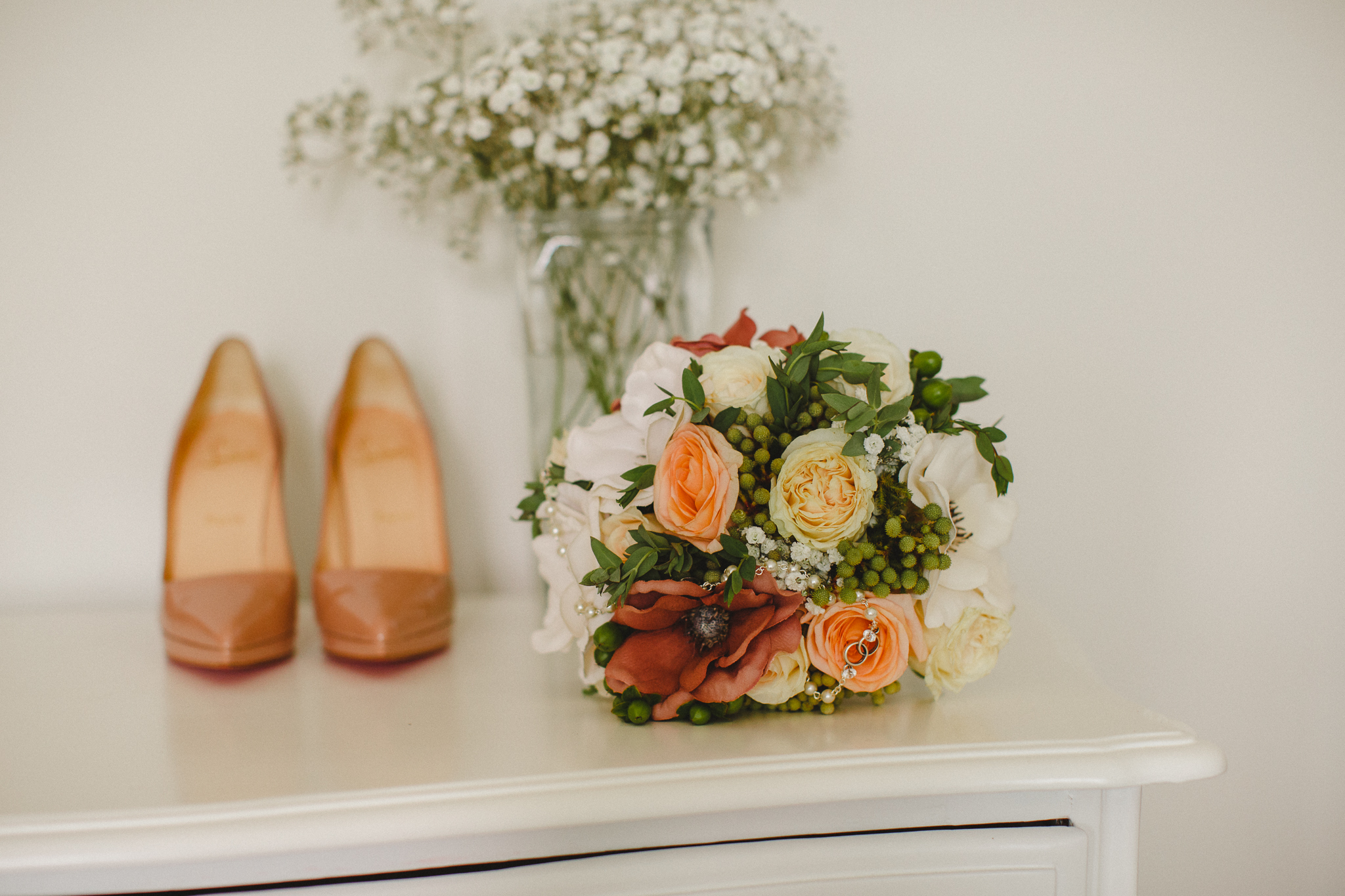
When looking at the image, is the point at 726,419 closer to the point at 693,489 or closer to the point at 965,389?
the point at 693,489

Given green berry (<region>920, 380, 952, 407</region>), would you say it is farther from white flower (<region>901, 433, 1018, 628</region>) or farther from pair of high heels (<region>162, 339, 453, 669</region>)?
pair of high heels (<region>162, 339, 453, 669</region>)

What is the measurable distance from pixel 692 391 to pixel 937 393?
210 millimetres

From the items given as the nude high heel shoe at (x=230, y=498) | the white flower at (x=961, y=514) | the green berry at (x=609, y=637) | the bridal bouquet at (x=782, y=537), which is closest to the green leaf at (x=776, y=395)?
the bridal bouquet at (x=782, y=537)

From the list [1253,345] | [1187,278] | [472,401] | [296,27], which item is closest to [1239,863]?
[1253,345]

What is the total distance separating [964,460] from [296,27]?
40.7 inches

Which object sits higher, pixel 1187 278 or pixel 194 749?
pixel 1187 278

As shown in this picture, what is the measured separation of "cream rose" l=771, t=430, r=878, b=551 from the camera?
1.79ft

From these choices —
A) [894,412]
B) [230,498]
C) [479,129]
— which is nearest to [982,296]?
[894,412]

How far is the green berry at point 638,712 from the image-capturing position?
597 millimetres

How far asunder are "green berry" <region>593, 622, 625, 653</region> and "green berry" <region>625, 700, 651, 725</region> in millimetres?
48

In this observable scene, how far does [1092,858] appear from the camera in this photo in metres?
0.55

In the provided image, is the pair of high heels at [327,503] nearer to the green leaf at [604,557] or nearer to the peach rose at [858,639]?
the green leaf at [604,557]

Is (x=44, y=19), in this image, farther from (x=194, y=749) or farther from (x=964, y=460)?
(x=964, y=460)

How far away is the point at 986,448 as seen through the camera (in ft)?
1.91
